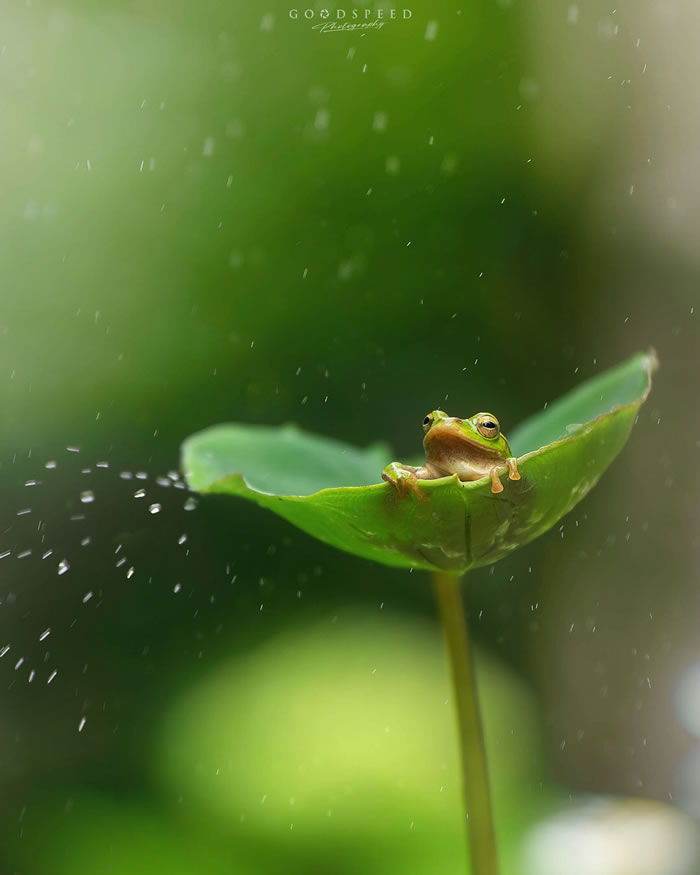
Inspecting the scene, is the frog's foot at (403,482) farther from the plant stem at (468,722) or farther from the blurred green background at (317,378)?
the blurred green background at (317,378)

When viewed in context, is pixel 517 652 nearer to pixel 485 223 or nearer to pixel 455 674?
pixel 485 223

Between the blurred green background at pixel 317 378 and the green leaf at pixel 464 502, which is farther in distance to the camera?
the blurred green background at pixel 317 378

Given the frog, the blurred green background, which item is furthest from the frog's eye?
the blurred green background

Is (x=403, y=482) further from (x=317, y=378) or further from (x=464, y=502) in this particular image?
(x=317, y=378)

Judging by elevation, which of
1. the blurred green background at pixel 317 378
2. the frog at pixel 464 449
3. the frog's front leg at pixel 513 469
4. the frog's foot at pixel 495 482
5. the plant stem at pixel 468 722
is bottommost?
the plant stem at pixel 468 722

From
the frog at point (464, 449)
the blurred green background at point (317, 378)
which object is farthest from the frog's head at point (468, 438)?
the blurred green background at point (317, 378)

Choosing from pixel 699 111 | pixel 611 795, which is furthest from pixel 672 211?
pixel 611 795

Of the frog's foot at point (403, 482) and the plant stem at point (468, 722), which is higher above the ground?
the frog's foot at point (403, 482)
